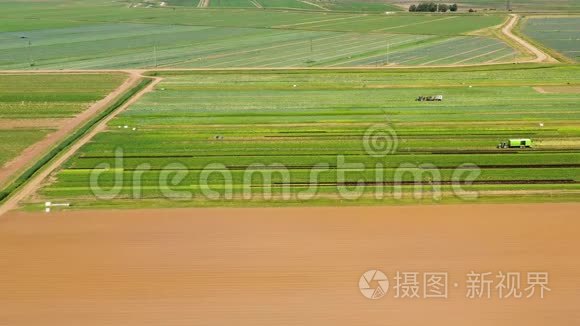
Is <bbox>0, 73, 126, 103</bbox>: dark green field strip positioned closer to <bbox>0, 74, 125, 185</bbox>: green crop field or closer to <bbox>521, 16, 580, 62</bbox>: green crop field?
<bbox>0, 74, 125, 185</bbox>: green crop field

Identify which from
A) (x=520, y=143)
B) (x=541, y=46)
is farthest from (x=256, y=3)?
(x=520, y=143)

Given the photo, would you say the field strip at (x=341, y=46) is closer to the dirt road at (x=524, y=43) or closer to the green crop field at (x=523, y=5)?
the dirt road at (x=524, y=43)

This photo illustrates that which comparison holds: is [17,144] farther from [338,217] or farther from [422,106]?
[422,106]

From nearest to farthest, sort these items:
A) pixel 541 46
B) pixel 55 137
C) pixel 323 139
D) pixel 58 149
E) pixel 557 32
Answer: pixel 58 149 < pixel 323 139 < pixel 55 137 < pixel 541 46 < pixel 557 32

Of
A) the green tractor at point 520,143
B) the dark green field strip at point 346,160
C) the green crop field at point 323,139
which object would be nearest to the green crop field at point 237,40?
the green crop field at point 323,139

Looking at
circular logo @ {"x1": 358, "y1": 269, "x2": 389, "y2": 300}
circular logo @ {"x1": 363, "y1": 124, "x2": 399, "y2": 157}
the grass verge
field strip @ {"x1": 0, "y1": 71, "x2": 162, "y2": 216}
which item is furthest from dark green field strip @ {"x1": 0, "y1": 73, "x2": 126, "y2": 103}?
circular logo @ {"x1": 358, "y1": 269, "x2": 389, "y2": 300}

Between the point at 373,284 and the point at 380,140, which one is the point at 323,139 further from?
the point at 373,284
